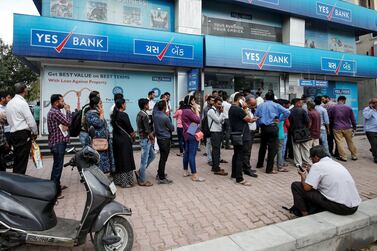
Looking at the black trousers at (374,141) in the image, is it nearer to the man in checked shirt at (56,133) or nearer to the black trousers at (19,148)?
the man in checked shirt at (56,133)

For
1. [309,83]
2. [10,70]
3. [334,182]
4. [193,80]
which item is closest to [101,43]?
[193,80]

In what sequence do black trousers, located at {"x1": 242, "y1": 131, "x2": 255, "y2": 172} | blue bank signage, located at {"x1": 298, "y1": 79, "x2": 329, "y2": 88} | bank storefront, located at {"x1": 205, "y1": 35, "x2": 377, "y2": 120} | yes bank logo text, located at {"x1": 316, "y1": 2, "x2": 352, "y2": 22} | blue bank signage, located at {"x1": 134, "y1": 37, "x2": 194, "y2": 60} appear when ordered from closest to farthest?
black trousers, located at {"x1": 242, "y1": 131, "x2": 255, "y2": 172}
blue bank signage, located at {"x1": 134, "y1": 37, "x2": 194, "y2": 60}
bank storefront, located at {"x1": 205, "y1": 35, "x2": 377, "y2": 120}
blue bank signage, located at {"x1": 298, "y1": 79, "x2": 329, "y2": 88}
yes bank logo text, located at {"x1": 316, "y1": 2, "x2": 352, "y2": 22}

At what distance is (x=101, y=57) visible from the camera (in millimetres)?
9445

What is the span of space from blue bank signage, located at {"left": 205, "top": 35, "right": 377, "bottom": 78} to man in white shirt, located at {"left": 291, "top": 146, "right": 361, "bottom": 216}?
8.50m

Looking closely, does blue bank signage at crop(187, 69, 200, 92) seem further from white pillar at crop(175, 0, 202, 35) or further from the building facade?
white pillar at crop(175, 0, 202, 35)

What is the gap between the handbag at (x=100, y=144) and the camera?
4.57 m

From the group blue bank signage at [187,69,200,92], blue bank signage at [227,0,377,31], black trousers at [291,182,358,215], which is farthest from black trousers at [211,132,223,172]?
blue bank signage at [227,0,377,31]

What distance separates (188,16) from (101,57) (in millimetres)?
4484

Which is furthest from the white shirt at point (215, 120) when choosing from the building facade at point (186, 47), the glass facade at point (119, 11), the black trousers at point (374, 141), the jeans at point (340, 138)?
the glass facade at point (119, 11)

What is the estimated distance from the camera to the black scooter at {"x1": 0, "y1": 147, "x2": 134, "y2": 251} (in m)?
2.44

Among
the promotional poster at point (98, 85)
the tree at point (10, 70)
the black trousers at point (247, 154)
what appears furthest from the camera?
the tree at point (10, 70)

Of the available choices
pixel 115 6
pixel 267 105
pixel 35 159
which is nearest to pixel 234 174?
pixel 267 105

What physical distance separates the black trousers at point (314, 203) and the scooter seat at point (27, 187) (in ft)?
10.6

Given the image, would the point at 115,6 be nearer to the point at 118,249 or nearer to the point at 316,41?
the point at 118,249
